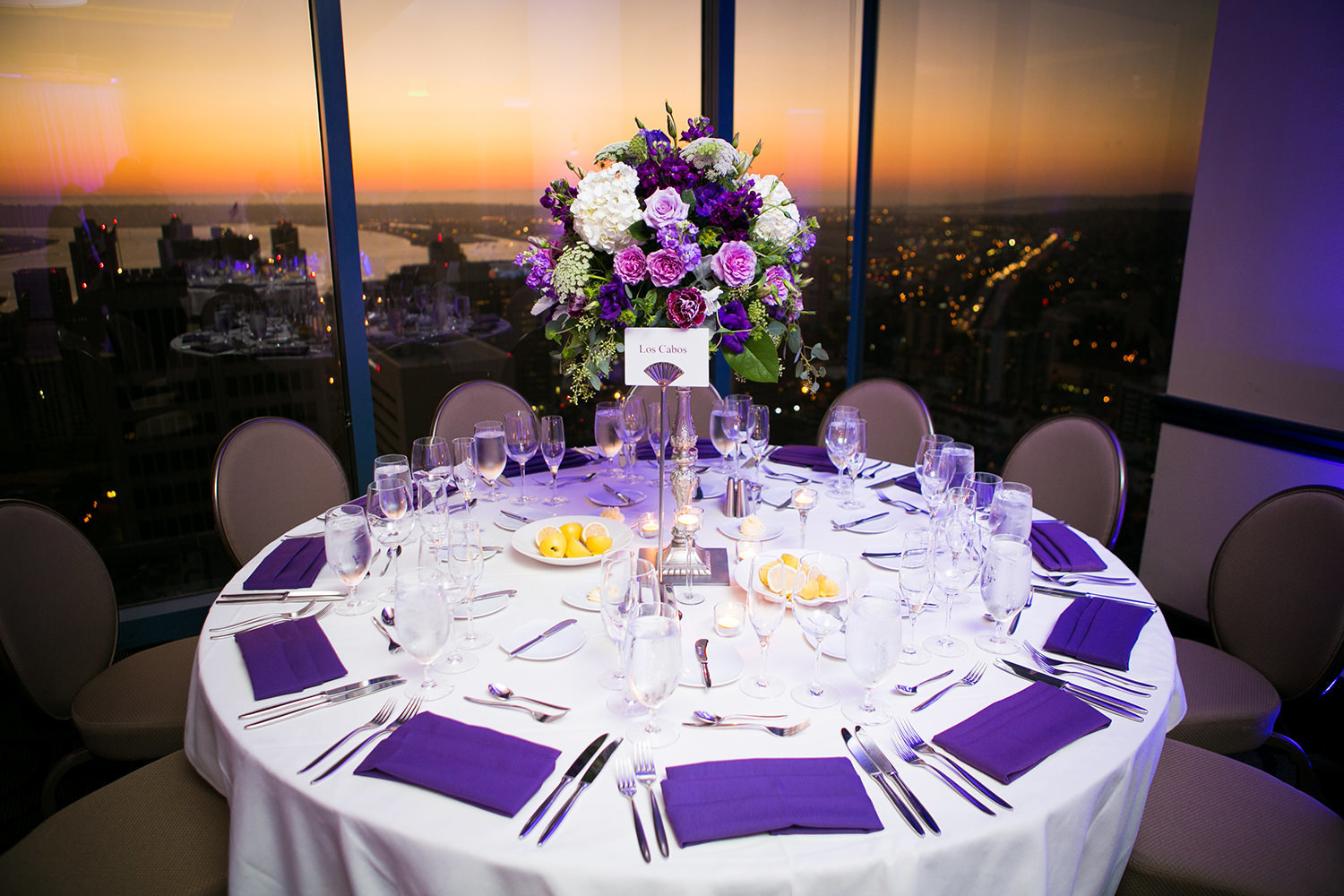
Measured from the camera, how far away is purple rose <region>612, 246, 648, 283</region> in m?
1.81

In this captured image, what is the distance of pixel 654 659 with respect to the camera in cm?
Answer: 120

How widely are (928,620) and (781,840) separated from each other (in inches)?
29.6

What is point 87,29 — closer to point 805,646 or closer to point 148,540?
point 148,540

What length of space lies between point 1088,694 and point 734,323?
41.5 inches

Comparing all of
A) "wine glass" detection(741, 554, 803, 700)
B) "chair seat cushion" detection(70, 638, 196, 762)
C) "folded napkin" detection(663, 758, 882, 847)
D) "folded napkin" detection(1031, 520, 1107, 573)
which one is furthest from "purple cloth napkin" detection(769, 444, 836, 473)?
"chair seat cushion" detection(70, 638, 196, 762)

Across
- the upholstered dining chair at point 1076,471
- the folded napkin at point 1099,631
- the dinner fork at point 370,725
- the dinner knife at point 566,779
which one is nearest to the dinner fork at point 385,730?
the dinner fork at point 370,725

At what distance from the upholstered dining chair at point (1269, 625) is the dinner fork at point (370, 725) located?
71.0 inches

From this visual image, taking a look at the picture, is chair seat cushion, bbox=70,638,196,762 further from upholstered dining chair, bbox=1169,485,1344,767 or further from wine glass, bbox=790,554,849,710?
upholstered dining chair, bbox=1169,485,1344,767

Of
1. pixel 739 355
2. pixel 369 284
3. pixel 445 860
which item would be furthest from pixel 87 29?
pixel 445 860

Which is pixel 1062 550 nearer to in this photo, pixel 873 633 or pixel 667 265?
pixel 873 633

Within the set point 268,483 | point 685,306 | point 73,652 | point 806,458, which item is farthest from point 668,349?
point 73,652

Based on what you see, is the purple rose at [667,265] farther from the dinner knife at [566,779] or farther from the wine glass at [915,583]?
the dinner knife at [566,779]

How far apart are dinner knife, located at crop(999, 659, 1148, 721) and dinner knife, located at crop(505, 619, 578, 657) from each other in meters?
0.86

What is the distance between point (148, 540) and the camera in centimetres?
361
